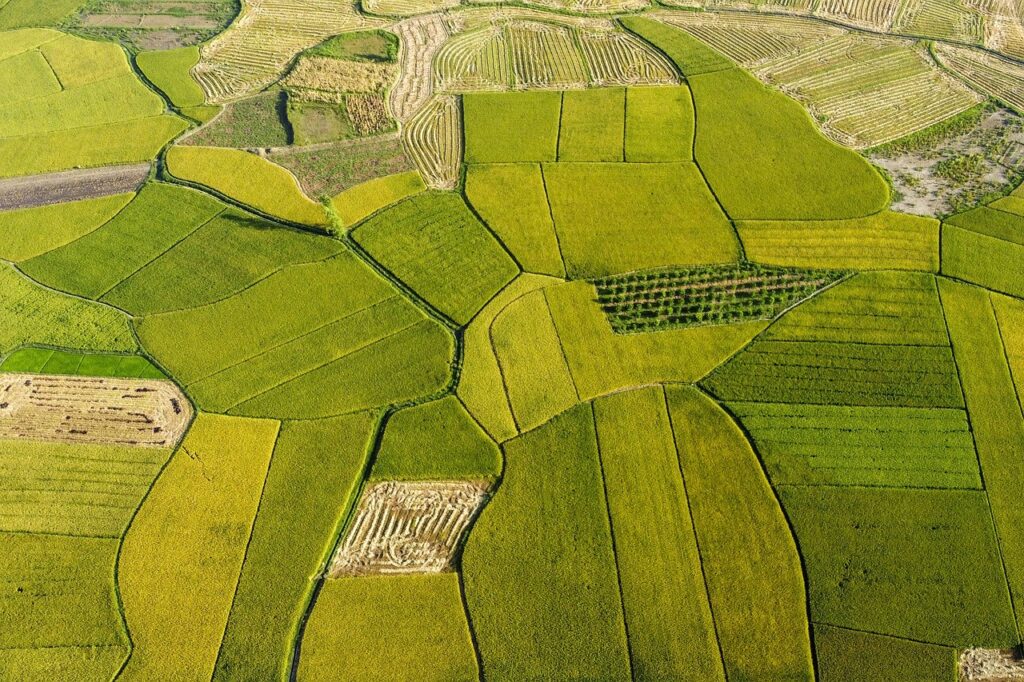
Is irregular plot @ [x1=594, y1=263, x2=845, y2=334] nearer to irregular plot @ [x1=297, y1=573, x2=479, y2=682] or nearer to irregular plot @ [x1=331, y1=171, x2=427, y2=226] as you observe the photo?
irregular plot @ [x1=331, y1=171, x2=427, y2=226]

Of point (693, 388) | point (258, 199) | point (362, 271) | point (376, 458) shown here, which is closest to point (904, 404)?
point (693, 388)

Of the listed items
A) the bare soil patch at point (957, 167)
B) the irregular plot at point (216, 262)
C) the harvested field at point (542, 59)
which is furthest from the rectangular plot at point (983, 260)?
the irregular plot at point (216, 262)

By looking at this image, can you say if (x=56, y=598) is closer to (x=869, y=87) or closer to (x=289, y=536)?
(x=289, y=536)

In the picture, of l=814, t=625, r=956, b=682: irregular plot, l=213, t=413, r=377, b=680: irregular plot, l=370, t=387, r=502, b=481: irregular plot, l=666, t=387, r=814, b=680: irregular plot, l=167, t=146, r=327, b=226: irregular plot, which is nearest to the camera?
l=814, t=625, r=956, b=682: irregular plot

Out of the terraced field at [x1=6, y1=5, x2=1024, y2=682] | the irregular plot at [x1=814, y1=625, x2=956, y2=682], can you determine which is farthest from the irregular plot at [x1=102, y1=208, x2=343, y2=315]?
the irregular plot at [x1=814, y1=625, x2=956, y2=682]

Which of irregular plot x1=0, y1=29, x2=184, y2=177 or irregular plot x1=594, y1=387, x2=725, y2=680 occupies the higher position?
irregular plot x1=0, y1=29, x2=184, y2=177

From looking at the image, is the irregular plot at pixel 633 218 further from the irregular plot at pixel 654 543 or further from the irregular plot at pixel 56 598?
the irregular plot at pixel 56 598

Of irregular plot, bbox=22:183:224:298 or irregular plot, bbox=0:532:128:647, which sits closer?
irregular plot, bbox=0:532:128:647
